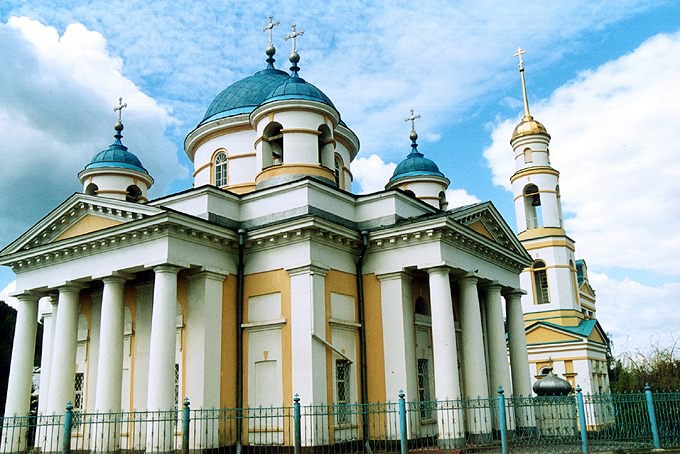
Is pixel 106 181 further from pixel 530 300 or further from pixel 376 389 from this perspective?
pixel 530 300

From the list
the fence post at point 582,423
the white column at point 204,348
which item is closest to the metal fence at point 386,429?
the fence post at point 582,423

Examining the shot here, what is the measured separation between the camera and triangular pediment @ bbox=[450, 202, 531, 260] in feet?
56.8

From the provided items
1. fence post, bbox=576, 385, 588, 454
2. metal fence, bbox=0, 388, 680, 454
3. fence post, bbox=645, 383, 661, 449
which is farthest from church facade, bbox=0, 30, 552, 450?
fence post, bbox=645, 383, 661, 449

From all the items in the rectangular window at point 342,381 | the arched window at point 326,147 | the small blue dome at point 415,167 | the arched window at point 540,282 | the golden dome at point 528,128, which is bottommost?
the rectangular window at point 342,381

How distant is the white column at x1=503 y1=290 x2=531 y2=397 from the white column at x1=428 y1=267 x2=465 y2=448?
5.43m

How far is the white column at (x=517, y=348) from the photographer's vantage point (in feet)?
66.3

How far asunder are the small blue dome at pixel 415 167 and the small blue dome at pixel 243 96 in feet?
22.1

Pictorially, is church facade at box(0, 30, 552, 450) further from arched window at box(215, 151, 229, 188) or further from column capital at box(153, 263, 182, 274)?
arched window at box(215, 151, 229, 188)

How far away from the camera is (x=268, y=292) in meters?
15.8

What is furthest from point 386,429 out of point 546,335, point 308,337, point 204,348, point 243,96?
point 546,335

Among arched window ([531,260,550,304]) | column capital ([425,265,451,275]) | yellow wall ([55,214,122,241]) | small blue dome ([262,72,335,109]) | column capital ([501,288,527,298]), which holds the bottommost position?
column capital ([425,265,451,275])

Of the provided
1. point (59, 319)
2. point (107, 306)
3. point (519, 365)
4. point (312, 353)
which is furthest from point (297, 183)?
point (519, 365)

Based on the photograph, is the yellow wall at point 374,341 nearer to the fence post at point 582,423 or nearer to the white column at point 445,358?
the white column at point 445,358

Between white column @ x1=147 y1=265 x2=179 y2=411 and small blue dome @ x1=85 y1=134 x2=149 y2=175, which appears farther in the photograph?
small blue dome @ x1=85 y1=134 x2=149 y2=175
